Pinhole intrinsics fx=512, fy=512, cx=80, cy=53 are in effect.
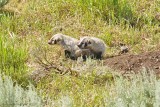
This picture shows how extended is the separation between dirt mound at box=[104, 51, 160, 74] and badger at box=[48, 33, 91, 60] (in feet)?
1.49

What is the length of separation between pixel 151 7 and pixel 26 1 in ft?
6.52

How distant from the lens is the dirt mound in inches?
213

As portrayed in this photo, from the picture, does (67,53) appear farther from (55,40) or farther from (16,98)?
(16,98)

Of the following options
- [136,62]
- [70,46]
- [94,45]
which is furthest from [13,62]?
[136,62]

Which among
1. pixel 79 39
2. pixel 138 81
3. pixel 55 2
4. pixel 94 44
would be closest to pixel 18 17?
pixel 55 2

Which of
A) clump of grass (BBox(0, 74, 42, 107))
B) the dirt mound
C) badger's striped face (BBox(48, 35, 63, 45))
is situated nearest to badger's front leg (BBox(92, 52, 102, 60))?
the dirt mound

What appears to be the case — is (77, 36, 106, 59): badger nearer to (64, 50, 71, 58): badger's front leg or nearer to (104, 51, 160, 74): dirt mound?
(64, 50, 71, 58): badger's front leg

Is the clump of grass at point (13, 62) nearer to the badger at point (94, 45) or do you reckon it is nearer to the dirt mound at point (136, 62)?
the badger at point (94, 45)

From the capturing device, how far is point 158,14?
23.7 feet

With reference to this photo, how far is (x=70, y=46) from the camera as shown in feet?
20.6

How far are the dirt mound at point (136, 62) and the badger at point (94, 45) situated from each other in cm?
29

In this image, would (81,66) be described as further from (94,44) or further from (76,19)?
(76,19)

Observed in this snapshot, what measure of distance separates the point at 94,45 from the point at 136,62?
31.2 inches

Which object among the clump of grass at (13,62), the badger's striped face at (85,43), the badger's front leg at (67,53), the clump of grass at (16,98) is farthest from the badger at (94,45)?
the clump of grass at (16,98)
